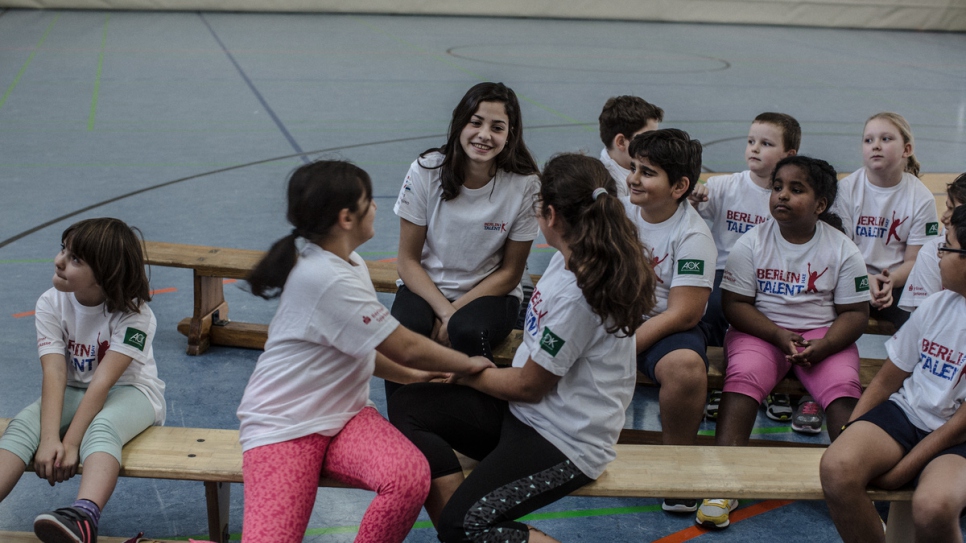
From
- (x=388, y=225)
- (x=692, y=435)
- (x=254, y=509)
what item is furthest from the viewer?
(x=388, y=225)

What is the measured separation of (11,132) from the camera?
7211mm

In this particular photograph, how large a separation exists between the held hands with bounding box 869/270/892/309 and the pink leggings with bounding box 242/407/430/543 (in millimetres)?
1912

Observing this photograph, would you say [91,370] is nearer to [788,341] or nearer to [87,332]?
[87,332]

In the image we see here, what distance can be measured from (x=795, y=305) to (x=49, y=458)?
7.65ft

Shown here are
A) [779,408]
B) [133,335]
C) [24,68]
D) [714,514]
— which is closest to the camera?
[133,335]

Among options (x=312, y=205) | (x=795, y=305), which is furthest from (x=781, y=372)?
(x=312, y=205)

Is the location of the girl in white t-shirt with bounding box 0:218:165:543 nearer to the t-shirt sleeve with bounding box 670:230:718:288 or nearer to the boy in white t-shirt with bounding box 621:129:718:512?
the boy in white t-shirt with bounding box 621:129:718:512

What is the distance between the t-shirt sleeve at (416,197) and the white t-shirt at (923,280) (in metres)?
1.72

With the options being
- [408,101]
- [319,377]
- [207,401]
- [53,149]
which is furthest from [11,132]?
[319,377]

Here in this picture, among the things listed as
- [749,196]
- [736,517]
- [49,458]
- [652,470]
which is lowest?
[736,517]

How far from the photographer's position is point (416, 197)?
10.0ft

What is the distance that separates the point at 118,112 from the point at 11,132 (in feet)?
3.75

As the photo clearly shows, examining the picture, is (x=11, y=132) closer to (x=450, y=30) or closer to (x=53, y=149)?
(x=53, y=149)

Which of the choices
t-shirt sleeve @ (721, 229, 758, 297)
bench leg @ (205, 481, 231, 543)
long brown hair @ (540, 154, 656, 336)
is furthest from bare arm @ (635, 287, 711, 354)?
bench leg @ (205, 481, 231, 543)
